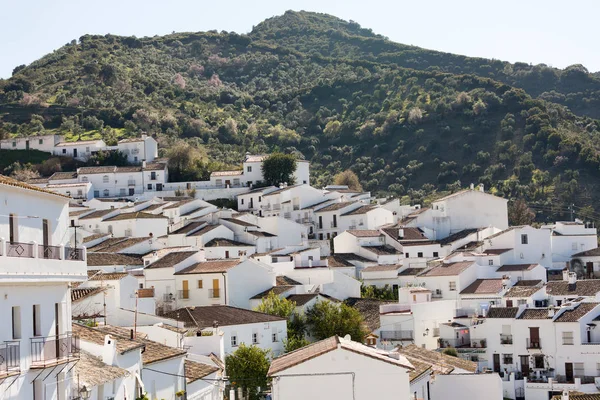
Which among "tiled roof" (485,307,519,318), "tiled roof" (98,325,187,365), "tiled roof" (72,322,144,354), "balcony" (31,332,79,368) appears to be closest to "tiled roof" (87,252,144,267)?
"tiled roof" (485,307,519,318)

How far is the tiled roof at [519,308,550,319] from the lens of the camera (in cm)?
6238

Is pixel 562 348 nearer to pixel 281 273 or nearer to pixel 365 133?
pixel 281 273

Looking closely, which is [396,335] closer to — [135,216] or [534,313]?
[534,313]

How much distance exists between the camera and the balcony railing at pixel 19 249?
20969 millimetres

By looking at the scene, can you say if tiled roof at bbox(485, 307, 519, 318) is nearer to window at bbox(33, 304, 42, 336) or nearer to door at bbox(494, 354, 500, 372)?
door at bbox(494, 354, 500, 372)

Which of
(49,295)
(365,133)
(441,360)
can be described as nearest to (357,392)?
(49,295)

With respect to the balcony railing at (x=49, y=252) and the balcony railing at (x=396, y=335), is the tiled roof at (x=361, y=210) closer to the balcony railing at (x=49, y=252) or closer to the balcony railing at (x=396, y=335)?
the balcony railing at (x=396, y=335)

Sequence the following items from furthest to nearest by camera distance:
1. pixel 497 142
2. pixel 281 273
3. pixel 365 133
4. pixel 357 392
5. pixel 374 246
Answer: pixel 365 133 → pixel 497 142 → pixel 374 246 → pixel 281 273 → pixel 357 392

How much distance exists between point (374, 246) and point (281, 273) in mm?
11703

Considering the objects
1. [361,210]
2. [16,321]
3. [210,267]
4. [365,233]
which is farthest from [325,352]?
[361,210]

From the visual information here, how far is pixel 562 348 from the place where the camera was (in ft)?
201

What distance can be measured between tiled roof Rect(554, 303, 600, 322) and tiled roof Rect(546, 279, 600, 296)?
559 cm

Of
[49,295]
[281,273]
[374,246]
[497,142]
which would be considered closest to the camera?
[49,295]

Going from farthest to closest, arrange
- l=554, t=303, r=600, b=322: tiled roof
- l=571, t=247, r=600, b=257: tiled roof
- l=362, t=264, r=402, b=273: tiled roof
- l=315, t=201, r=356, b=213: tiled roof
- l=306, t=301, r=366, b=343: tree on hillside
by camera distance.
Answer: l=315, t=201, r=356, b=213: tiled roof < l=571, t=247, r=600, b=257: tiled roof < l=362, t=264, r=402, b=273: tiled roof < l=554, t=303, r=600, b=322: tiled roof < l=306, t=301, r=366, b=343: tree on hillside
